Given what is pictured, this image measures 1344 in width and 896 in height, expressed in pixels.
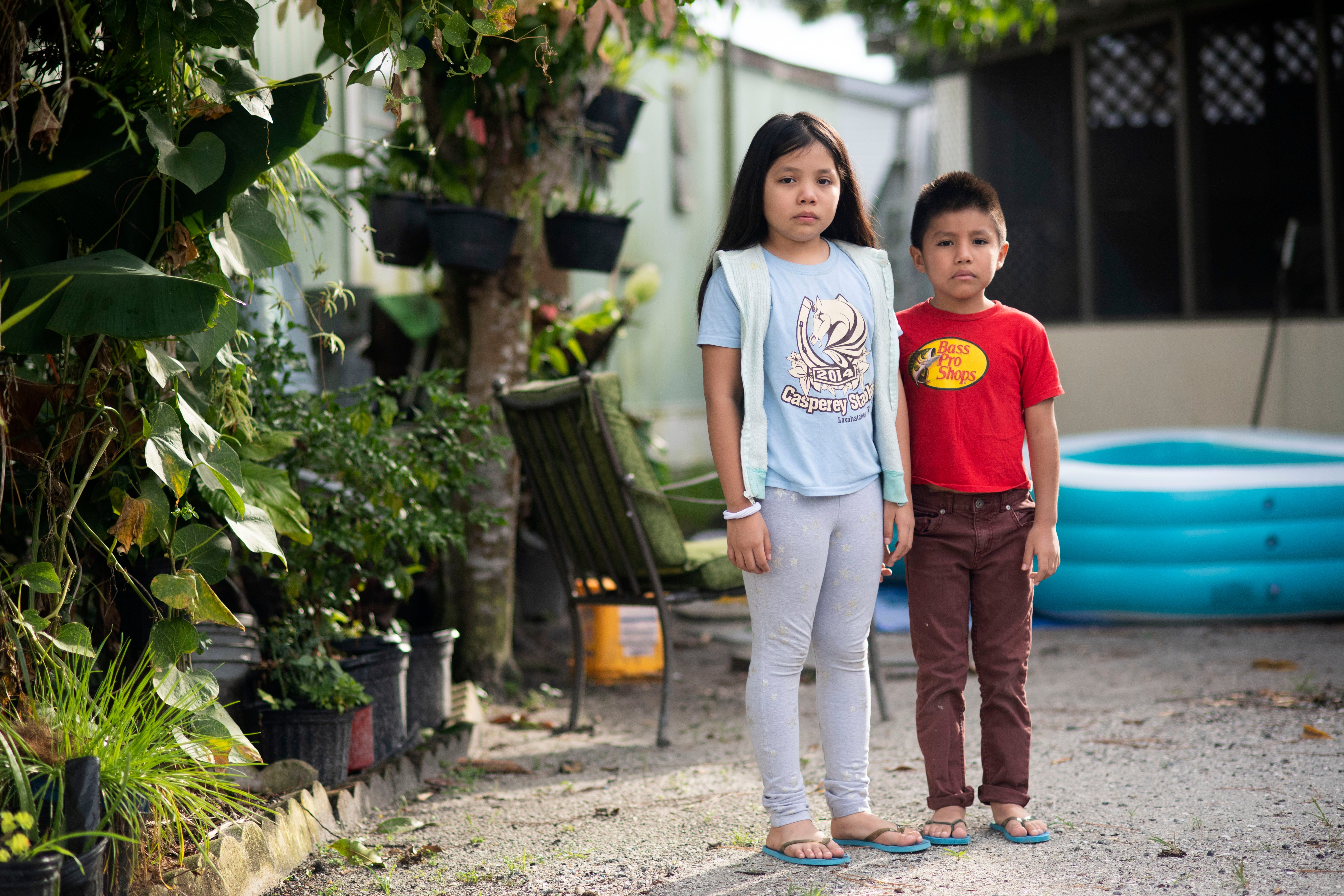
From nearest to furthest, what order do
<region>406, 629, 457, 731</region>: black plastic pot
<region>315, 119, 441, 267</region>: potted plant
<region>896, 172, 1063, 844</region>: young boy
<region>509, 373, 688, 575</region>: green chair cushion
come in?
1. <region>896, 172, 1063, 844</region>: young boy
2. <region>406, 629, 457, 731</region>: black plastic pot
3. <region>509, 373, 688, 575</region>: green chair cushion
4. <region>315, 119, 441, 267</region>: potted plant

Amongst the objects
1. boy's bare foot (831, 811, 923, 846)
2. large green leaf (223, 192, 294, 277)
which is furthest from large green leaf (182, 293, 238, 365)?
boy's bare foot (831, 811, 923, 846)

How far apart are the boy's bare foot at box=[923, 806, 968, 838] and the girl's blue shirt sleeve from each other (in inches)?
41.5

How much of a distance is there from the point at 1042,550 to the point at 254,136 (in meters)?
1.71

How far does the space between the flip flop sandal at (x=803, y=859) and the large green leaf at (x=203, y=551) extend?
1180mm

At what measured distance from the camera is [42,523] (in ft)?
7.07

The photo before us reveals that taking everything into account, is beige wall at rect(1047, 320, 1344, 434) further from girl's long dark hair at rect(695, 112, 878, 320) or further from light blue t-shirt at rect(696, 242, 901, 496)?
light blue t-shirt at rect(696, 242, 901, 496)

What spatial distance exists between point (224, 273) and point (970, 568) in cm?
158

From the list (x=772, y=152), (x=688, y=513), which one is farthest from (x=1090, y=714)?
(x=688, y=513)

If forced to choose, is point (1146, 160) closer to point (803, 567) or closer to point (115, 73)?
point (803, 567)

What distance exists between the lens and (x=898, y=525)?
2.35 m

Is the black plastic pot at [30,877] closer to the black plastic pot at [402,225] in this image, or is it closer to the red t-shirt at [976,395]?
the red t-shirt at [976,395]

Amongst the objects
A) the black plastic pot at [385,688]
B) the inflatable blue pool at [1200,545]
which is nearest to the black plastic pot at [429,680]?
the black plastic pot at [385,688]

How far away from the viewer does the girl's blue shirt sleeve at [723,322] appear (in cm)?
225

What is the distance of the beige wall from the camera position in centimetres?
722
